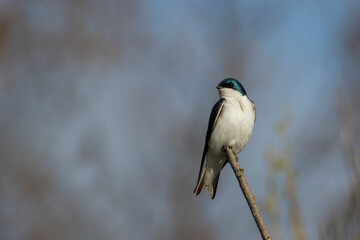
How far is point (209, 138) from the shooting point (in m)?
4.02

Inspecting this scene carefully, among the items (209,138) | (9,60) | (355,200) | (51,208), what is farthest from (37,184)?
(355,200)

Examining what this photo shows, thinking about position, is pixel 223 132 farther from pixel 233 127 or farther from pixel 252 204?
pixel 252 204

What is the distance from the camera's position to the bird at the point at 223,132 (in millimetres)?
3881

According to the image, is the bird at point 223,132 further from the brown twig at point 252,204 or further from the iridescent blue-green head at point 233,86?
the brown twig at point 252,204

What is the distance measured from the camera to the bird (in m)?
3.88

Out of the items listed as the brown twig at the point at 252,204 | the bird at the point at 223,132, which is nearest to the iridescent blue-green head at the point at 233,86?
the bird at the point at 223,132

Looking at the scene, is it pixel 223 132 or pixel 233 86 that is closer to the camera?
pixel 223 132

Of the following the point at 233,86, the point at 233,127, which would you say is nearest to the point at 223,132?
the point at 233,127

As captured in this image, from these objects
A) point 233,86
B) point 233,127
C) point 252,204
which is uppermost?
point 233,86

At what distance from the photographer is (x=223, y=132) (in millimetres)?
3900

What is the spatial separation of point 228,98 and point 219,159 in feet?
1.34

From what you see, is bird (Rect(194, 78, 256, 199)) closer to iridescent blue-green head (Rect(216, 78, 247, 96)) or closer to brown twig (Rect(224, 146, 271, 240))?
iridescent blue-green head (Rect(216, 78, 247, 96))

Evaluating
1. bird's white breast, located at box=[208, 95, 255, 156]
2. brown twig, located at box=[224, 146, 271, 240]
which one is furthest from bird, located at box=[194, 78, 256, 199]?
brown twig, located at box=[224, 146, 271, 240]

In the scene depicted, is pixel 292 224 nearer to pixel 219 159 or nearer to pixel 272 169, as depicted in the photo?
pixel 272 169
